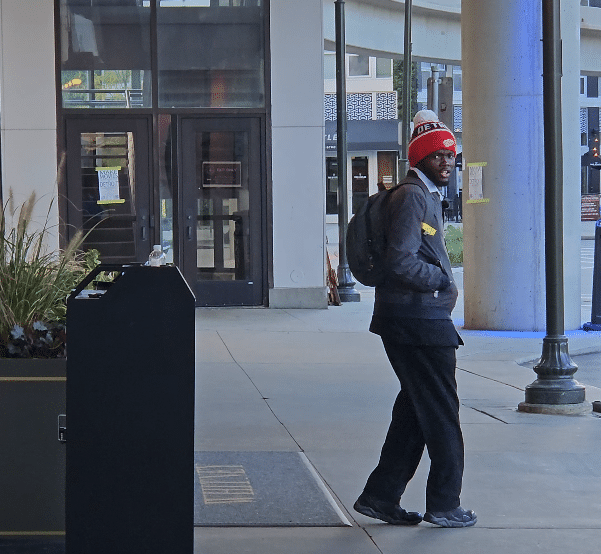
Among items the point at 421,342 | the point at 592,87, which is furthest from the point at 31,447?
the point at 592,87

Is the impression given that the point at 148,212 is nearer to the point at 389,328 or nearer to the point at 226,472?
the point at 226,472

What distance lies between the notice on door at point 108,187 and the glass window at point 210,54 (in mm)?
1365

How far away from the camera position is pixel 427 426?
5.18 metres

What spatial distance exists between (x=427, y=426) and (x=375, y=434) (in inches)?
99.4

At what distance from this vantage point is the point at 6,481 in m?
4.33

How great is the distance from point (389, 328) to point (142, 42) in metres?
12.4

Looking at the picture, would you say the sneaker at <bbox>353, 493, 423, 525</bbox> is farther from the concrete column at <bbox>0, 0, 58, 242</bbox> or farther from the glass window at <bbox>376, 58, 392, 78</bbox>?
the glass window at <bbox>376, 58, 392, 78</bbox>

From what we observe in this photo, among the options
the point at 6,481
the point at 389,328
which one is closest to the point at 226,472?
the point at 389,328

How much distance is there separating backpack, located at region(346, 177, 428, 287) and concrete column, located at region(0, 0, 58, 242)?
11.7 meters

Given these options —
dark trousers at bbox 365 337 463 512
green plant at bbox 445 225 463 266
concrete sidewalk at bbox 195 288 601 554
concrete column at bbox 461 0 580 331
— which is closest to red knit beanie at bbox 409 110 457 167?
dark trousers at bbox 365 337 463 512

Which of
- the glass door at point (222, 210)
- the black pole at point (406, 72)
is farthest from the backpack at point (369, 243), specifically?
the black pole at point (406, 72)

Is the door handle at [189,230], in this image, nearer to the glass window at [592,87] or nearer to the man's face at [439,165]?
the man's face at [439,165]

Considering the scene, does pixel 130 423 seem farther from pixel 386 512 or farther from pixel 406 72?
pixel 406 72

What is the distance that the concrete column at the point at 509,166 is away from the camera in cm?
1399
